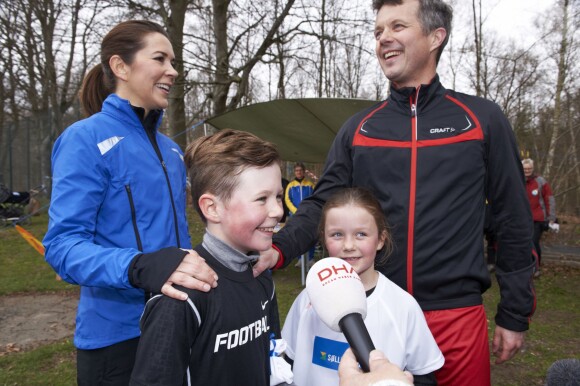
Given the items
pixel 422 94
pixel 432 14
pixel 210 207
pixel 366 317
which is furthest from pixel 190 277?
pixel 432 14

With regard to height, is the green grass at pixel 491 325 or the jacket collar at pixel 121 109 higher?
the jacket collar at pixel 121 109

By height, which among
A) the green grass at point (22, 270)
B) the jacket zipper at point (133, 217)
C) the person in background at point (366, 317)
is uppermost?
the jacket zipper at point (133, 217)

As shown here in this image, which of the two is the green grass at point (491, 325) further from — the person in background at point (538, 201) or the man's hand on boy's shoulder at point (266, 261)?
the man's hand on boy's shoulder at point (266, 261)

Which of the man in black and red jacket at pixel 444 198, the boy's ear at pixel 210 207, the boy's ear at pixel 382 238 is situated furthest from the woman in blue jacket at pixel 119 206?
the boy's ear at pixel 382 238

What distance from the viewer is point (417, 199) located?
1.87 metres

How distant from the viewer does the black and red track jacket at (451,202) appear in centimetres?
183

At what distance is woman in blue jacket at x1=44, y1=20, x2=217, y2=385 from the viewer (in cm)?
132

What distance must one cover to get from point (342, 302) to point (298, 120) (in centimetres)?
574

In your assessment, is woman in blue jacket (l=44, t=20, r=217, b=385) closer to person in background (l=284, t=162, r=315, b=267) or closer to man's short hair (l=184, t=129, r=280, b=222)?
man's short hair (l=184, t=129, r=280, b=222)

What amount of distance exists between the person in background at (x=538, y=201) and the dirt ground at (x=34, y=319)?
7162 millimetres

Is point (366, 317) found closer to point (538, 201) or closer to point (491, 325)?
point (491, 325)

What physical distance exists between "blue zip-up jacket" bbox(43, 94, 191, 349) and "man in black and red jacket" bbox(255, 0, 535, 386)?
511 millimetres

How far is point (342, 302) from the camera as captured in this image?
1134mm

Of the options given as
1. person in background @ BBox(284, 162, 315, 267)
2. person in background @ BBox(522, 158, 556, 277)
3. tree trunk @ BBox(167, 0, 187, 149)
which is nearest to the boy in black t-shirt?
person in background @ BBox(522, 158, 556, 277)
